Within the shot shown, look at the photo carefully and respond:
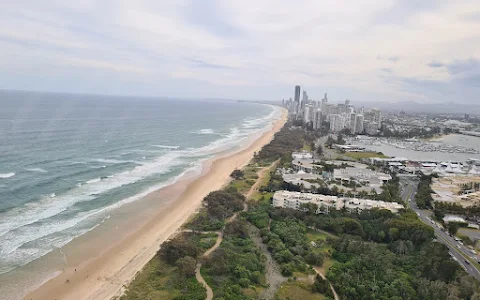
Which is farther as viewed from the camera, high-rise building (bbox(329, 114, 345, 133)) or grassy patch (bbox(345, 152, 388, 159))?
high-rise building (bbox(329, 114, 345, 133))

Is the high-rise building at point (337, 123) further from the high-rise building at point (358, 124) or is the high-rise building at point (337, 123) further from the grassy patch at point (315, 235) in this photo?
the grassy patch at point (315, 235)

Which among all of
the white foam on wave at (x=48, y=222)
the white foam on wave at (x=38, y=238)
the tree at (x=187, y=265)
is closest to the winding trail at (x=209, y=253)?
the tree at (x=187, y=265)

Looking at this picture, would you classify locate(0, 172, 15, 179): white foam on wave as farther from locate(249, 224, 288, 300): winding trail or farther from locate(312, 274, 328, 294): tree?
locate(312, 274, 328, 294): tree

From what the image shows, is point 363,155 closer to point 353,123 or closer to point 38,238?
point 353,123

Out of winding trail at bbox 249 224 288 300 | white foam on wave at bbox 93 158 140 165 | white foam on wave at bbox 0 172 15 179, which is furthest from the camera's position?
white foam on wave at bbox 93 158 140 165

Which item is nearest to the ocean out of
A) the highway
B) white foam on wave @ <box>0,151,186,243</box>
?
white foam on wave @ <box>0,151,186,243</box>

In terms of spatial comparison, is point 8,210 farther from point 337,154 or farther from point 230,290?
point 337,154

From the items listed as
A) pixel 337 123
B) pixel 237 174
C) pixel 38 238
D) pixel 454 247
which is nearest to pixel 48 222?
pixel 38 238
